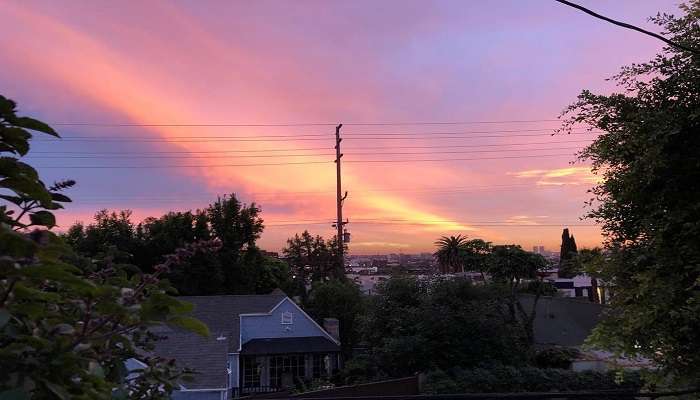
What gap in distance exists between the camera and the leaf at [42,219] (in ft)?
4.42

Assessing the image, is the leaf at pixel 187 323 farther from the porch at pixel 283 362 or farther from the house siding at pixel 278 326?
the house siding at pixel 278 326

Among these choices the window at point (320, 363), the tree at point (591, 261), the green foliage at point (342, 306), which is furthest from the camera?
the green foliage at point (342, 306)

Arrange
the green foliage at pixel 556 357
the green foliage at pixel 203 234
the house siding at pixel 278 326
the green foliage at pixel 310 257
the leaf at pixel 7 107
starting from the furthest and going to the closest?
the green foliage at pixel 310 257, the green foliage at pixel 203 234, the house siding at pixel 278 326, the green foliage at pixel 556 357, the leaf at pixel 7 107

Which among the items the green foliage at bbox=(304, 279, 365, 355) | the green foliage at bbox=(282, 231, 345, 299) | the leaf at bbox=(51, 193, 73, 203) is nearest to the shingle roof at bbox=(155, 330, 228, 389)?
the green foliage at bbox=(304, 279, 365, 355)

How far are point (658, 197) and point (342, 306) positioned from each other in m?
24.9

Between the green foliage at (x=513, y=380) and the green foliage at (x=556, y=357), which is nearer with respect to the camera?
the green foliage at (x=513, y=380)

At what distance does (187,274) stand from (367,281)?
65.1 ft

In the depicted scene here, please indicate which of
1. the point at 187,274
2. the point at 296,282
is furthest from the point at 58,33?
the point at 296,282

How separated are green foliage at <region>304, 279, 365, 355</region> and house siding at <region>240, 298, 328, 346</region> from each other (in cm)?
257

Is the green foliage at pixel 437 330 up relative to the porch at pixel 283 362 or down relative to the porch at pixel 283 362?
up

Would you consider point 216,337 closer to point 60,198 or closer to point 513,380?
point 513,380

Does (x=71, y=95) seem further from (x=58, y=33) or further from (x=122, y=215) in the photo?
(x=122, y=215)

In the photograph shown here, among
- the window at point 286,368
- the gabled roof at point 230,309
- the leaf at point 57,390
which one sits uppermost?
the leaf at point 57,390

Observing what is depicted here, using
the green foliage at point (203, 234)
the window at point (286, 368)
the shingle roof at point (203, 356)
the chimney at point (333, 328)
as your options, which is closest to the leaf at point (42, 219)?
the shingle roof at point (203, 356)
